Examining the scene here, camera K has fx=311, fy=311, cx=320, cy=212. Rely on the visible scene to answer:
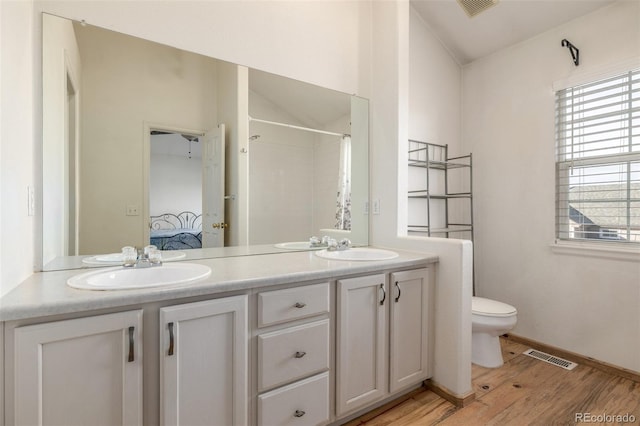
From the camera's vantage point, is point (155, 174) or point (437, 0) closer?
point (155, 174)

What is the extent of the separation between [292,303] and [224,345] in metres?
0.31

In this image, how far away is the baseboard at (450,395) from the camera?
1751 millimetres

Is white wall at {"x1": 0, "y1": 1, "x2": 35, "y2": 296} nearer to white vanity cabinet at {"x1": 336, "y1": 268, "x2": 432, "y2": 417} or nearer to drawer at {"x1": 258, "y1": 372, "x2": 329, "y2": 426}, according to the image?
drawer at {"x1": 258, "y1": 372, "x2": 329, "y2": 426}

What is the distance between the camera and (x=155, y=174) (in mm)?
1584

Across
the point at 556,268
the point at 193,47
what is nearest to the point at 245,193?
the point at 193,47

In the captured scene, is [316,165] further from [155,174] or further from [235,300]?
[235,300]

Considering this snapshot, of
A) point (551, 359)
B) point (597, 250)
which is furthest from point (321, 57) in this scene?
point (551, 359)

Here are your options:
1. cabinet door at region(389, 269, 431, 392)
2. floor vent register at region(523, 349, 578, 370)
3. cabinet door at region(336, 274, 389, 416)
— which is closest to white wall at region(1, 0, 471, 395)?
cabinet door at region(389, 269, 431, 392)

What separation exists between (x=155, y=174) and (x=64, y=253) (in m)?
0.52

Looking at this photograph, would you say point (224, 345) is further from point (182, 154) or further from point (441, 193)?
point (441, 193)

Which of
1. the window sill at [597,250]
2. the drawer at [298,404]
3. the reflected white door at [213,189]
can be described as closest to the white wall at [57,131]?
the reflected white door at [213,189]

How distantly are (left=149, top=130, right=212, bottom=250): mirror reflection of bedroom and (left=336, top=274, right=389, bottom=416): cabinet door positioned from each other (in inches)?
34.4

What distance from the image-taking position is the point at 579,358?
7.32 feet

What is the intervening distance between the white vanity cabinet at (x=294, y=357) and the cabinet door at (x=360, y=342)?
0.27ft
